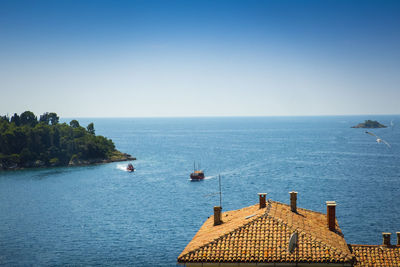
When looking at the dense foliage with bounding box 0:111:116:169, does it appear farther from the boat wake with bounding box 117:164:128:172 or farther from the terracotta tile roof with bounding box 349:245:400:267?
the terracotta tile roof with bounding box 349:245:400:267

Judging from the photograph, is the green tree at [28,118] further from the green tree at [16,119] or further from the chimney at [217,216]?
the chimney at [217,216]

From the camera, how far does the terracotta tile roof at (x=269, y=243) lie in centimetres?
1767

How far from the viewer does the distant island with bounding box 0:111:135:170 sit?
369ft

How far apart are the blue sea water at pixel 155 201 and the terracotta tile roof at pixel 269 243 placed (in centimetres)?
2044

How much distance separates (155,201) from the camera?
69062mm

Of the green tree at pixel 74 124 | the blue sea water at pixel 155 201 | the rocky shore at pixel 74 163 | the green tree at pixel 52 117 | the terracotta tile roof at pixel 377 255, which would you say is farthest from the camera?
the green tree at pixel 52 117

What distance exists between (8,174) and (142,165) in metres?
36.4

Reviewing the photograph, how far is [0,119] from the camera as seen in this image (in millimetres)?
132625

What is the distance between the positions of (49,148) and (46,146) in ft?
6.35

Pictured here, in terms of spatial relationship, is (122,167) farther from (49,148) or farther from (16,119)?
(16,119)

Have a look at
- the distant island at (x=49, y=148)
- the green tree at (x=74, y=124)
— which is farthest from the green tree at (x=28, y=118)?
the green tree at (x=74, y=124)

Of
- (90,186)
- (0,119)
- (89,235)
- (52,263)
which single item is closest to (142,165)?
(90,186)

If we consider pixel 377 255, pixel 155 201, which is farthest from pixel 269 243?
pixel 155 201

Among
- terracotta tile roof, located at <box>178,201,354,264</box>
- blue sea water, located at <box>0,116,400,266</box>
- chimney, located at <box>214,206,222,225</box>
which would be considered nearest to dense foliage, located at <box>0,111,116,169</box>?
blue sea water, located at <box>0,116,400,266</box>
